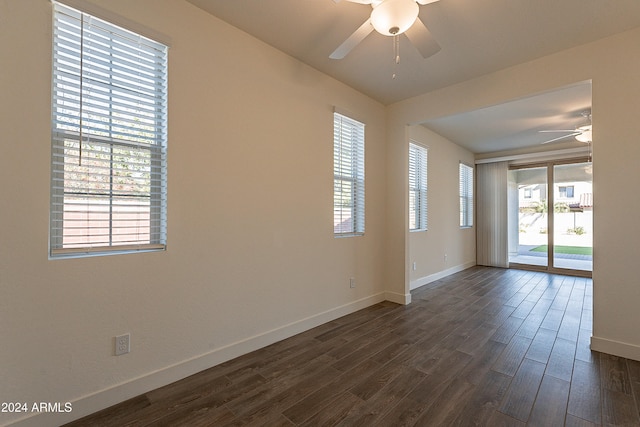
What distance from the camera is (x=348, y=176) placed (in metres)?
3.51

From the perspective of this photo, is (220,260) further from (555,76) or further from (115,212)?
(555,76)

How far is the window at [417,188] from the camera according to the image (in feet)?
15.5

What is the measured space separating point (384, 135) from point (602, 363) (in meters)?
3.28

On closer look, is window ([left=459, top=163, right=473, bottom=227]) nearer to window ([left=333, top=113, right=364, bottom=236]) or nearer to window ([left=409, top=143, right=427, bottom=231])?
window ([left=409, top=143, right=427, bottom=231])

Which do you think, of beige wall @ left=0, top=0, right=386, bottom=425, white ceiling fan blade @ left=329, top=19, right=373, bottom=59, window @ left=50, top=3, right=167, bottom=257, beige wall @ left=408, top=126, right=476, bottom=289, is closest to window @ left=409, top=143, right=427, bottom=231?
beige wall @ left=408, top=126, right=476, bottom=289

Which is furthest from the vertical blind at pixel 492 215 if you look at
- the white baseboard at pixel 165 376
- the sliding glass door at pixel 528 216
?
the white baseboard at pixel 165 376

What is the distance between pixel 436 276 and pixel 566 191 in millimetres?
3360

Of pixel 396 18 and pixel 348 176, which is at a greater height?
pixel 396 18

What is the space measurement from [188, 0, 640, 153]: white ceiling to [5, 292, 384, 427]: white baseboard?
8.96 feet

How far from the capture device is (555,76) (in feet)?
8.81

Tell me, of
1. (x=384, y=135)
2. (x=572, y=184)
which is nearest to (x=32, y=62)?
(x=384, y=135)

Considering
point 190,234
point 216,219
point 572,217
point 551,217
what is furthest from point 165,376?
point 572,217

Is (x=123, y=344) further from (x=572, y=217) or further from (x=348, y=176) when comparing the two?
(x=572, y=217)

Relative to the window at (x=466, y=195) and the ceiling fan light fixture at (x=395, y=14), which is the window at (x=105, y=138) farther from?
the window at (x=466, y=195)
